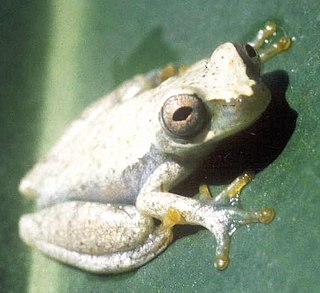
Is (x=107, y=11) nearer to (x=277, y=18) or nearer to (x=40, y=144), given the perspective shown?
(x=40, y=144)

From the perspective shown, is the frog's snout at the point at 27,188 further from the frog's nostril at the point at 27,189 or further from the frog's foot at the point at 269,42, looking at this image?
the frog's foot at the point at 269,42

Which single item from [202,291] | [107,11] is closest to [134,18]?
[107,11]

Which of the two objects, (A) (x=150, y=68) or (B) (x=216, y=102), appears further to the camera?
(A) (x=150, y=68)

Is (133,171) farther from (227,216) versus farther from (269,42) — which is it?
(269,42)

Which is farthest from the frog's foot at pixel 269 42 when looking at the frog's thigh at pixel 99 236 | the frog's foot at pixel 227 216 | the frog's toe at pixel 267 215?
the frog's thigh at pixel 99 236

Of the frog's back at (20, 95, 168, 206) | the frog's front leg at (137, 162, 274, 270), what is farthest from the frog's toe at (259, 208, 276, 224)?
the frog's back at (20, 95, 168, 206)

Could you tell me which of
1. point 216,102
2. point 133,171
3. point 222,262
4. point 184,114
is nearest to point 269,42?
point 216,102

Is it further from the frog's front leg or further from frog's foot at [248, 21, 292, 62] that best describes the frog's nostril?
frog's foot at [248, 21, 292, 62]

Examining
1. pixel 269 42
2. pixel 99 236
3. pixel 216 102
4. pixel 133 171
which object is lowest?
pixel 99 236
